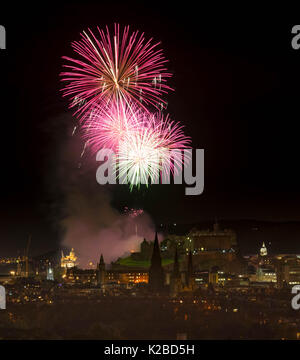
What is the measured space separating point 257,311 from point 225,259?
23.9m

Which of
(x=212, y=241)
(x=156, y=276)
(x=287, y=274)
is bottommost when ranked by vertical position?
(x=287, y=274)

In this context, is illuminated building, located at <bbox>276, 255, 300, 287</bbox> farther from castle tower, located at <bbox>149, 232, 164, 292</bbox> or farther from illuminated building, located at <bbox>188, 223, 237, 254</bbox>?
castle tower, located at <bbox>149, 232, 164, 292</bbox>

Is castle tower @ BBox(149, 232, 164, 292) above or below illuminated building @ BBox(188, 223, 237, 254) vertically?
below

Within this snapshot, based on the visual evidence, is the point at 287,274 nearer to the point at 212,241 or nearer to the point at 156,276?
the point at 212,241

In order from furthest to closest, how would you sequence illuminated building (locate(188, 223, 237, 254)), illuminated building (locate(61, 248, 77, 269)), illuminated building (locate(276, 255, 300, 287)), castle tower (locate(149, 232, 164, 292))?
illuminated building (locate(61, 248, 77, 269))
illuminated building (locate(188, 223, 237, 254))
illuminated building (locate(276, 255, 300, 287))
castle tower (locate(149, 232, 164, 292))

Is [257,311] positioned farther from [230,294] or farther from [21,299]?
[21,299]

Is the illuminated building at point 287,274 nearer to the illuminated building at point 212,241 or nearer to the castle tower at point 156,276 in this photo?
the illuminated building at point 212,241

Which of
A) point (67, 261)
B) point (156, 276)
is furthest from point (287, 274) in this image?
point (67, 261)

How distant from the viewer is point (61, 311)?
104ft

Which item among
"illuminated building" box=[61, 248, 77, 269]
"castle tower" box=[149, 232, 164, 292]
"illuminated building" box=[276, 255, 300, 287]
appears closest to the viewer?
A: "castle tower" box=[149, 232, 164, 292]

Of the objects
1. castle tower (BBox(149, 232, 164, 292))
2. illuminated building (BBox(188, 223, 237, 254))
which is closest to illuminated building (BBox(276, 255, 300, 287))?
illuminated building (BBox(188, 223, 237, 254))

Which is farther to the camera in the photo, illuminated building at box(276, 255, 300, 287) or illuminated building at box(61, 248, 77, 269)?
illuminated building at box(61, 248, 77, 269)

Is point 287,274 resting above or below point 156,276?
below
